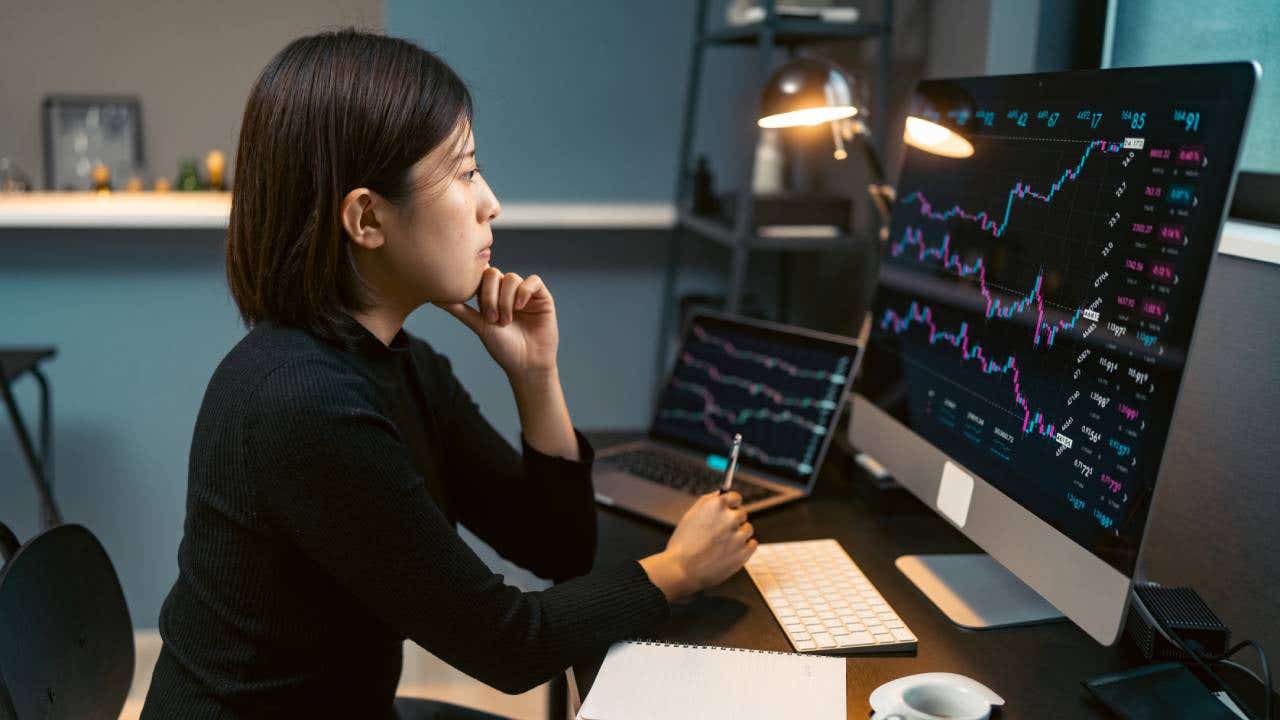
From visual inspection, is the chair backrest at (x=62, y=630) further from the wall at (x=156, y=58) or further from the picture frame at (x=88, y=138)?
the picture frame at (x=88, y=138)

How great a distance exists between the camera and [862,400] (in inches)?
50.6

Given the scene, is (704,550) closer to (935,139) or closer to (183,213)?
(935,139)

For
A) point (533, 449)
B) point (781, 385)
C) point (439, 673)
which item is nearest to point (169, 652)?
point (533, 449)

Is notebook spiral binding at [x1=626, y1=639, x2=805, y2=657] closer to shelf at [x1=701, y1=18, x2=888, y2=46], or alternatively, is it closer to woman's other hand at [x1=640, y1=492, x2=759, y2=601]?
Result: woman's other hand at [x1=640, y1=492, x2=759, y2=601]

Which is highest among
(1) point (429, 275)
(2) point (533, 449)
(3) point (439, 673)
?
(1) point (429, 275)

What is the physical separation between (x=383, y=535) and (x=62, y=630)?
1.17 feet

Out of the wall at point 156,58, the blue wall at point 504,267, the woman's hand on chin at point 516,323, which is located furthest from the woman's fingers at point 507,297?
the wall at point 156,58

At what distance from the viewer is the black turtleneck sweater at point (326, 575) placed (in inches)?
34.4

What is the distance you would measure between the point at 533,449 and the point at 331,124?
46 centimetres

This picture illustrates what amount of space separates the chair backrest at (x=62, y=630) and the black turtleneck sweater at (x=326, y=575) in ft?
0.25

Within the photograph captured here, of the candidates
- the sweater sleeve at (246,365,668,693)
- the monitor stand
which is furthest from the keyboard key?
the sweater sleeve at (246,365,668,693)

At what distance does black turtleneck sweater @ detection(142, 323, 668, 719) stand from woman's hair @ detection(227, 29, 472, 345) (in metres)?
0.05

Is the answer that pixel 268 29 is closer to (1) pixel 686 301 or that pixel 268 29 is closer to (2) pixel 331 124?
(1) pixel 686 301

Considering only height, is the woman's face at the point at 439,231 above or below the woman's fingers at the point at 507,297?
above
